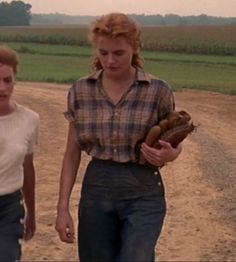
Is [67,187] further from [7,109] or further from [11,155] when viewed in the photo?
[7,109]

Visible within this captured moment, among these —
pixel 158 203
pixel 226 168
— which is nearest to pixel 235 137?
pixel 226 168

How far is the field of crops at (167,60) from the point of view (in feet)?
107

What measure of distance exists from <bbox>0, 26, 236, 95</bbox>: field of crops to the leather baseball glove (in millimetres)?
17855

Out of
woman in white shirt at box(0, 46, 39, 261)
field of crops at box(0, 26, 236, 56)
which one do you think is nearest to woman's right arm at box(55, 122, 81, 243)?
woman in white shirt at box(0, 46, 39, 261)

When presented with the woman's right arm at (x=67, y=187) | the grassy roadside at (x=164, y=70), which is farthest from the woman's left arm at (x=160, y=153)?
the grassy roadside at (x=164, y=70)

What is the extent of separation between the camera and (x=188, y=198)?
923 centimetres

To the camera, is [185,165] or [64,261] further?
[185,165]

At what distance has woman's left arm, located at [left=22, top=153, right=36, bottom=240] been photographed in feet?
13.9

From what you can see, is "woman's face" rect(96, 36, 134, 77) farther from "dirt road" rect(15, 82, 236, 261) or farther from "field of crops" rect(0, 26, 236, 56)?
"field of crops" rect(0, 26, 236, 56)

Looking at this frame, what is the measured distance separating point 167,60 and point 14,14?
93.7 metres

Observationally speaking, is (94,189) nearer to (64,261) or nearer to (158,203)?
(158,203)

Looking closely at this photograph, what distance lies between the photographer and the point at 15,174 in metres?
4.06

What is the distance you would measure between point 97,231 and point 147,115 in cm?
63

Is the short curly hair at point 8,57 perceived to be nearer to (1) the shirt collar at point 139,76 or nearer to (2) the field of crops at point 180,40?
(1) the shirt collar at point 139,76
